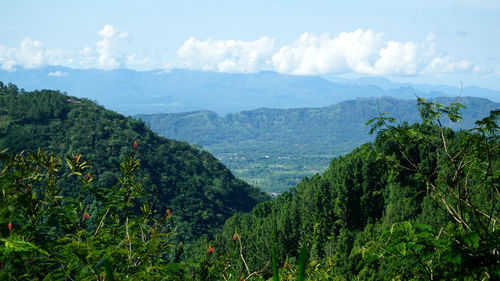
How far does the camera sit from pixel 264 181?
195750 millimetres

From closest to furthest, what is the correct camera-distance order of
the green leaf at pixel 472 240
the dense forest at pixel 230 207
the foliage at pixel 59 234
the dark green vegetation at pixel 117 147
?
the green leaf at pixel 472 240, the foliage at pixel 59 234, the dense forest at pixel 230 207, the dark green vegetation at pixel 117 147

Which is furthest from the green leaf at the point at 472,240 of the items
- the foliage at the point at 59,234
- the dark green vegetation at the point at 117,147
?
the dark green vegetation at the point at 117,147

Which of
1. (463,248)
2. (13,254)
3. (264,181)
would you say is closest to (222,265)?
(13,254)

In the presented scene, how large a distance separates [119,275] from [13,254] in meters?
0.63

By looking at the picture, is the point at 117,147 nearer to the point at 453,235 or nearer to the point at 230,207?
the point at 230,207

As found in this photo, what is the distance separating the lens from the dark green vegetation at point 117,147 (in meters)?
67.6

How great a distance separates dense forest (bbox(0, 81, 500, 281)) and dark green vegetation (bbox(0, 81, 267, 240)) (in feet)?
1.05

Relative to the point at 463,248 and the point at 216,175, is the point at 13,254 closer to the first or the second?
the point at 463,248

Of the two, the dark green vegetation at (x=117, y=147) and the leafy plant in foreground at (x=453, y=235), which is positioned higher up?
the leafy plant in foreground at (x=453, y=235)

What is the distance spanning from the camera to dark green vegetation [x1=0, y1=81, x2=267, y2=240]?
67562mm

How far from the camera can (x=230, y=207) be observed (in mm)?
82250

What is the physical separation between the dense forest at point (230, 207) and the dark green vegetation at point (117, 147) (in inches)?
12.6

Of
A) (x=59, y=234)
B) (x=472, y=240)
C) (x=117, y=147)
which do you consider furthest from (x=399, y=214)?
(x=117, y=147)

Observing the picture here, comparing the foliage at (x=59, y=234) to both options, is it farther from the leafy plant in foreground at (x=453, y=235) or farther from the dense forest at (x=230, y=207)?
the leafy plant in foreground at (x=453, y=235)
